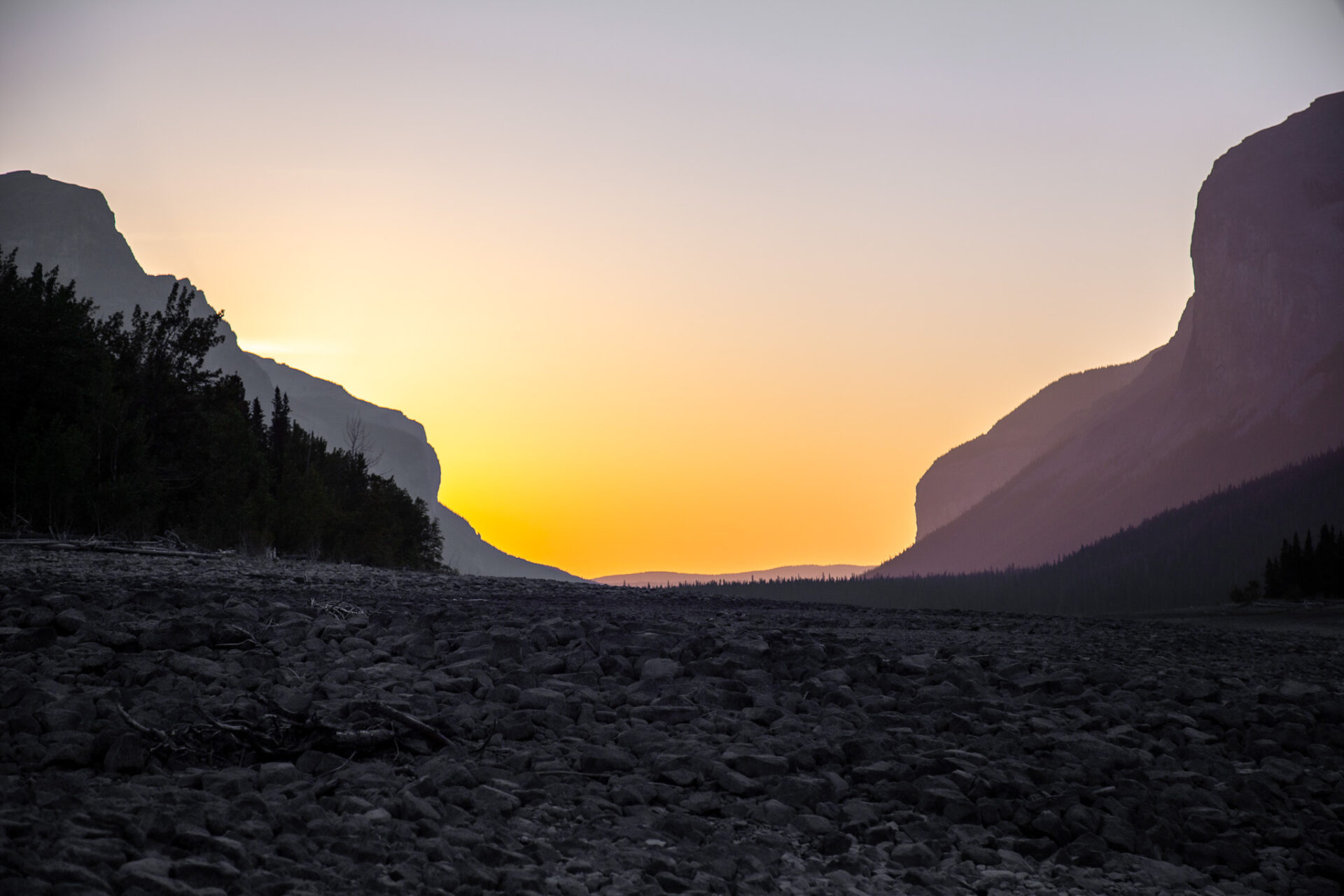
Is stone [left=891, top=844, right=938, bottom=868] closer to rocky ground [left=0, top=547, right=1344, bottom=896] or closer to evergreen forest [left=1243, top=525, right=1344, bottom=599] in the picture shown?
rocky ground [left=0, top=547, right=1344, bottom=896]

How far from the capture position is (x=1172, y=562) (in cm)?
10681

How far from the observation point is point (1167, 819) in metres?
8.09

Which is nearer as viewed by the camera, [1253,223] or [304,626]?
[304,626]

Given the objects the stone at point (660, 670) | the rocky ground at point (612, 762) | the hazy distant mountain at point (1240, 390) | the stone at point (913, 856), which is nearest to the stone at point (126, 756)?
the rocky ground at point (612, 762)

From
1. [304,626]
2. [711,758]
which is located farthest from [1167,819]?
[304,626]

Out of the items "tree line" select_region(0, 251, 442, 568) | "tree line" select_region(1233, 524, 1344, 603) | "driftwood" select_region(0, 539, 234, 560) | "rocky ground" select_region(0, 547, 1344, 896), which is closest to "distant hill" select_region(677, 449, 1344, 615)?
"tree line" select_region(1233, 524, 1344, 603)

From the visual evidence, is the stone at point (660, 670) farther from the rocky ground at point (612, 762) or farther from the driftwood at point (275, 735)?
the driftwood at point (275, 735)

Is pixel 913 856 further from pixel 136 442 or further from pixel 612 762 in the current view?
pixel 136 442

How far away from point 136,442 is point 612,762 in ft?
126

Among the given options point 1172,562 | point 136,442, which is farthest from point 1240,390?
point 136,442

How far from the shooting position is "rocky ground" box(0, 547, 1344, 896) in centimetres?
620

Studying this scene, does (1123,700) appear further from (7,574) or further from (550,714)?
(7,574)

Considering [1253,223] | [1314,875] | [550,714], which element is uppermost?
[1253,223]

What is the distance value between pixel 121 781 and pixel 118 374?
48870 millimetres
